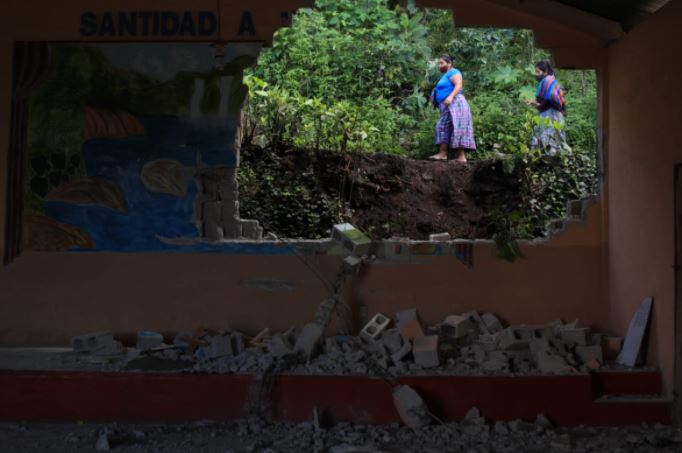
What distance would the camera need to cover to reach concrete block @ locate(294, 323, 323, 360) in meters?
6.40

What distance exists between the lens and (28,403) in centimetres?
626

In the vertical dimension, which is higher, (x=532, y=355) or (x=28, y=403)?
(x=532, y=355)

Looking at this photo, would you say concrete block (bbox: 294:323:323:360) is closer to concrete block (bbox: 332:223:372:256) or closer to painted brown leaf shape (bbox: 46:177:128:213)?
concrete block (bbox: 332:223:372:256)

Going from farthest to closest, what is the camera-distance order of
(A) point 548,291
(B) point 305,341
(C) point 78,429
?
1. (A) point 548,291
2. (B) point 305,341
3. (C) point 78,429

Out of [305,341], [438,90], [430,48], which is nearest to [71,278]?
[305,341]

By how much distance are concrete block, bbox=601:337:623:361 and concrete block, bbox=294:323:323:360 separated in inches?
103

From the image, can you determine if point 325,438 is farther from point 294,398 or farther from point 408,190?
point 408,190

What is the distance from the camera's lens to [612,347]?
6625mm

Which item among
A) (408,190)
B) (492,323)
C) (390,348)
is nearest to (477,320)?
(492,323)

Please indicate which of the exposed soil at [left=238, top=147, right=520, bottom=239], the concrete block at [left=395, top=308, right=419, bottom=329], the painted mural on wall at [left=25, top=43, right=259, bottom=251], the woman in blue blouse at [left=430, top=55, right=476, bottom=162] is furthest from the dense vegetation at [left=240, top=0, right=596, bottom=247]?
Answer: the painted mural on wall at [left=25, top=43, right=259, bottom=251]

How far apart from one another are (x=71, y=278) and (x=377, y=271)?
3005 mm

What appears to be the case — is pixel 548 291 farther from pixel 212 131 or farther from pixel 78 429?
pixel 78 429

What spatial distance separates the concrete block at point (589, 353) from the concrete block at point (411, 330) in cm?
141

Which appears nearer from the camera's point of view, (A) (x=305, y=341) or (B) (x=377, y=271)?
(A) (x=305, y=341)
